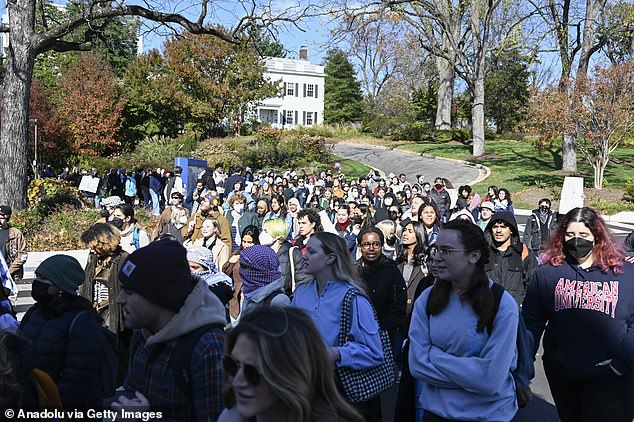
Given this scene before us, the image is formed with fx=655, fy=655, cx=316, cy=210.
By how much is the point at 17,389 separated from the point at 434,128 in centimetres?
5195

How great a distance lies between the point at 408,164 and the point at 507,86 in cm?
1786

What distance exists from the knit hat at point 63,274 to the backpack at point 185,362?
60.7 inches

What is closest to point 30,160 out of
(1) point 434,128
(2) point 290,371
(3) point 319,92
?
(1) point 434,128

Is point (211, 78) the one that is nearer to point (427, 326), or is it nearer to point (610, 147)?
point (610, 147)

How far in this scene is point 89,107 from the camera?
38.7m

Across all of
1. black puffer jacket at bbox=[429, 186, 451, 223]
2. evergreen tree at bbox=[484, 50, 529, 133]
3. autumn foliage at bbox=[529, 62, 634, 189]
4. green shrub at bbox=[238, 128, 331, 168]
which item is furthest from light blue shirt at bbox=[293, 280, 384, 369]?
evergreen tree at bbox=[484, 50, 529, 133]

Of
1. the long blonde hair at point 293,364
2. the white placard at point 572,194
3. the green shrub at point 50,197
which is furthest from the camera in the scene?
the green shrub at point 50,197

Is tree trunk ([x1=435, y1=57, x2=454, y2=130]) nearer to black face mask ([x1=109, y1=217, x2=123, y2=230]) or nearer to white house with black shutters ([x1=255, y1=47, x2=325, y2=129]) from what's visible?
white house with black shutters ([x1=255, y1=47, x2=325, y2=129])

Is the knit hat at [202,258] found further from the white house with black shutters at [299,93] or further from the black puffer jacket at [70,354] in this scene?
the white house with black shutters at [299,93]

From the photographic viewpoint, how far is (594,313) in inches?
167

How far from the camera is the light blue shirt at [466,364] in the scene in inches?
128

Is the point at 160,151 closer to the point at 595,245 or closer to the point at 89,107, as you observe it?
the point at 89,107

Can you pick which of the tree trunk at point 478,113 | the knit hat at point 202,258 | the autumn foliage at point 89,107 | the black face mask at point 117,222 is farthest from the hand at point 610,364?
the tree trunk at point 478,113

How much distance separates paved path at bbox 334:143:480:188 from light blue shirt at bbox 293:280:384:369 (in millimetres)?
32010
